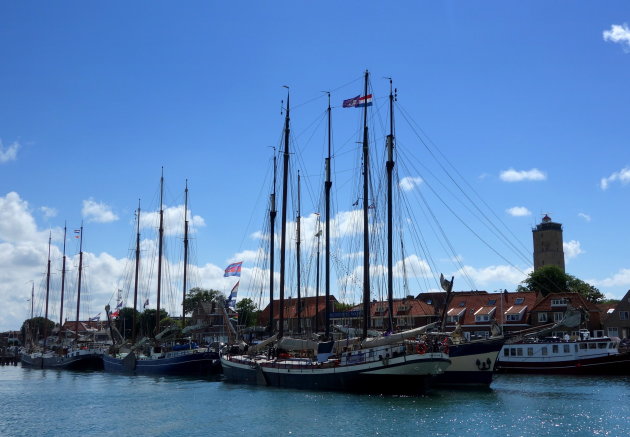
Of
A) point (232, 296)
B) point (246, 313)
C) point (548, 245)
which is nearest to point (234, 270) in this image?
point (232, 296)

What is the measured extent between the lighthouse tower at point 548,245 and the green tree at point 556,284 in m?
52.4

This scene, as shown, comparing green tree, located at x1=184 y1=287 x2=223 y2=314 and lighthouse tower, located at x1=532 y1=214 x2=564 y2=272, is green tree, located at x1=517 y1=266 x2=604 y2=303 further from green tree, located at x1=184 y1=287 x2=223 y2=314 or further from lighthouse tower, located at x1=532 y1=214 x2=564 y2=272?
green tree, located at x1=184 y1=287 x2=223 y2=314

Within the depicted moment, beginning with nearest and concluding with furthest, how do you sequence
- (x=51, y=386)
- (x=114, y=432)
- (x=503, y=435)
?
(x=503, y=435)
(x=114, y=432)
(x=51, y=386)

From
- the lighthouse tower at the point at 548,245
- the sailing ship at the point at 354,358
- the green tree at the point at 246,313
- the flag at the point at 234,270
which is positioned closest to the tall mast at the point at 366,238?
the sailing ship at the point at 354,358

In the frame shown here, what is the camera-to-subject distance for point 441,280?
51562 mm

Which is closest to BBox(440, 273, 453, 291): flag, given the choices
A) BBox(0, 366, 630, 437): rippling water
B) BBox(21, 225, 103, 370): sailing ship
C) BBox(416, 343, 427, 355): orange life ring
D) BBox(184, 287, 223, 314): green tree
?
BBox(416, 343, 427, 355): orange life ring

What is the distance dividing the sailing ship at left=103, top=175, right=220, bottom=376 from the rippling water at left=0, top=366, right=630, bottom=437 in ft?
44.8

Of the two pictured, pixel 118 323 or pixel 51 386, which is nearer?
pixel 51 386

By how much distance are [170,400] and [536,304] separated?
210ft

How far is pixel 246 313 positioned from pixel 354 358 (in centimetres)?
9290

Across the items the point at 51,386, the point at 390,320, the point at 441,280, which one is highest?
the point at 441,280

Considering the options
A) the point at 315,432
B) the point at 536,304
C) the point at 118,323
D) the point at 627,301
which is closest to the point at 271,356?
the point at 315,432

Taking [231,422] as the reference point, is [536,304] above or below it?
above

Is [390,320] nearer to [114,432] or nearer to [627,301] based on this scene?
[114,432]
